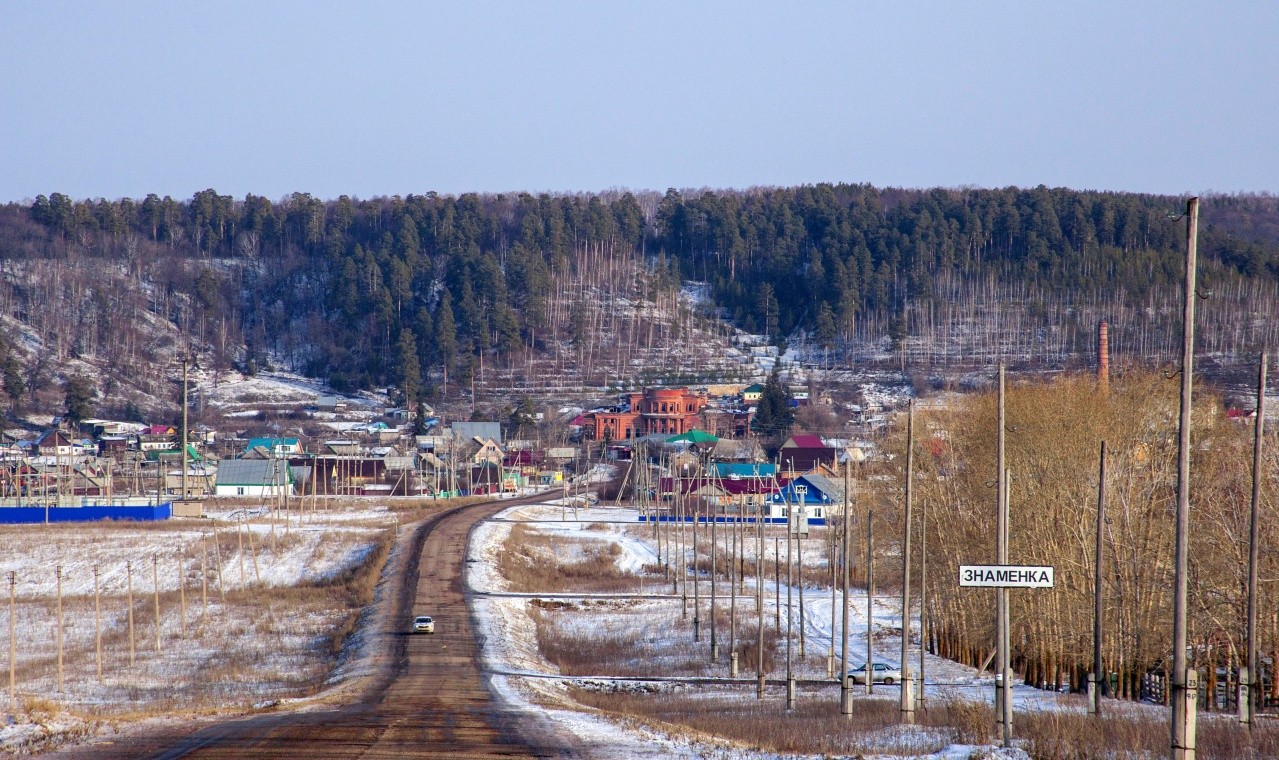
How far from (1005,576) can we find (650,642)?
28394mm

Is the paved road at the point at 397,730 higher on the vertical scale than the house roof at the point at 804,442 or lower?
higher

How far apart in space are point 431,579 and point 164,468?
212 ft

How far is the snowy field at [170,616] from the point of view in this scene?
31594 millimetres

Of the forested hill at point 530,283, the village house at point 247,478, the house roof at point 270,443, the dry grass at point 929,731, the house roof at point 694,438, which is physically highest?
the forested hill at point 530,283

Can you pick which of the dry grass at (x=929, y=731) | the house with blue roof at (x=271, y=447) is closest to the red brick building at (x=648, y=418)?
the house with blue roof at (x=271, y=447)

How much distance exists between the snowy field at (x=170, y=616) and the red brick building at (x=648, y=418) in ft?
154

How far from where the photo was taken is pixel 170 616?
50156 mm

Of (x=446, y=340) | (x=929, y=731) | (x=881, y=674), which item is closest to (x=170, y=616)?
(x=881, y=674)

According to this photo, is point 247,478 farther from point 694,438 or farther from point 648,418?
point 648,418

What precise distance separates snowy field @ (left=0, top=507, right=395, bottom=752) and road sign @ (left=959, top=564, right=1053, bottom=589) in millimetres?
13343

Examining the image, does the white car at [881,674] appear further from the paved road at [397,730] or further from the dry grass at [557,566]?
the dry grass at [557,566]

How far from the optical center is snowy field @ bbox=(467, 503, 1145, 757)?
22.2 metres

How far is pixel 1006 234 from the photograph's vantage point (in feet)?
624

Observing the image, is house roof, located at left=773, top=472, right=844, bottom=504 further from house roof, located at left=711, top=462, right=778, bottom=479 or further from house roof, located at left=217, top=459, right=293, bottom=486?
house roof, located at left=217, top=459, right=293, bottom=486
